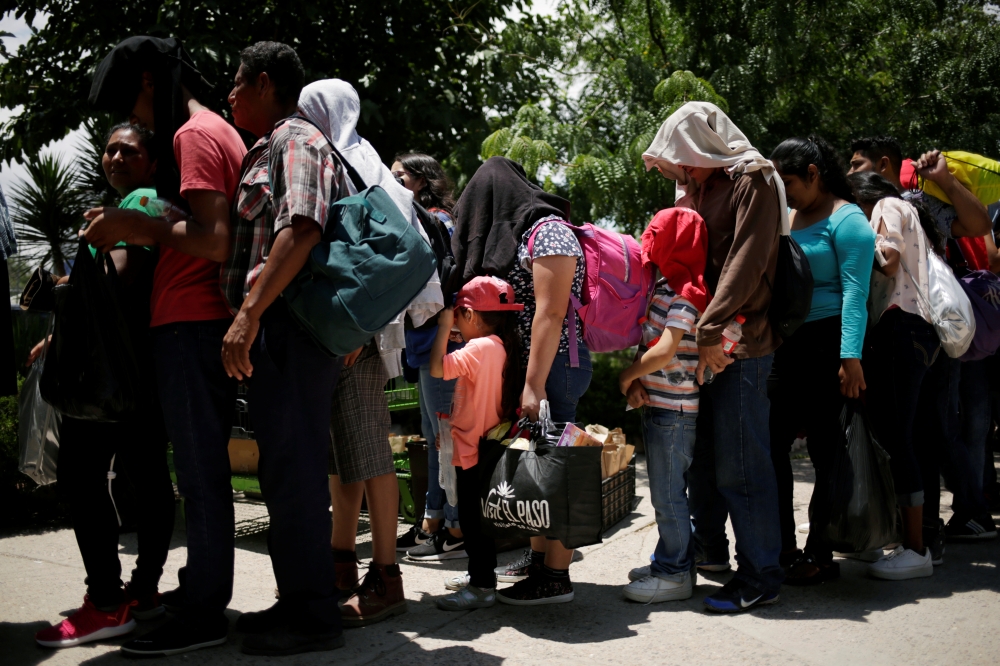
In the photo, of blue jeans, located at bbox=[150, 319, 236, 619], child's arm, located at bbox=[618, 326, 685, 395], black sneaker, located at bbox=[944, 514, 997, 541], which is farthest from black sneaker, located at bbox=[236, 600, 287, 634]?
black sneaker, located at bbox=[944, 514, 997, 541]

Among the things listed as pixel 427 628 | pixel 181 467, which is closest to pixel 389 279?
pixel 181 467

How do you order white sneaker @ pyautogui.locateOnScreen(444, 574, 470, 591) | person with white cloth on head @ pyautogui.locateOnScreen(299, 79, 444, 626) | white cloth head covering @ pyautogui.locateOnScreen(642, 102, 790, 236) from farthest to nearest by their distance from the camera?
white sneaker @ pyautogui.locateOnScreen(444, 574, 470, 591)
white cloth head covering @ pyautogui.locateOnScreen(642, 102, 790, 236)
person with white cloth on head @ pyautogui.locateOnScreen(299, 79, 444, 626)

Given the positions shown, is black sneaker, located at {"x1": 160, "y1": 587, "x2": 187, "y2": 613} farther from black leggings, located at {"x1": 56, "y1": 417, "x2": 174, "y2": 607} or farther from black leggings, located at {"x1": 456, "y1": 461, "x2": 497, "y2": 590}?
black leggings, located at {"x1": 456, "y1": 461, "x2": 497, "y2": 590}

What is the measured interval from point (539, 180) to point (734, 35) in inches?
87.6

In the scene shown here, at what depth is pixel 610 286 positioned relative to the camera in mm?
3660

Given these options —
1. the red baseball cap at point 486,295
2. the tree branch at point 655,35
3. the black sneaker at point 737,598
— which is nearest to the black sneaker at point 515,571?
the black sneaker at point 737,598

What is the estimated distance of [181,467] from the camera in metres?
3.05

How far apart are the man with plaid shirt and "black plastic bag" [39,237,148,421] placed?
42 cm

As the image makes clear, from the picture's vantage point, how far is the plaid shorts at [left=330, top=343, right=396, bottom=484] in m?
3.47

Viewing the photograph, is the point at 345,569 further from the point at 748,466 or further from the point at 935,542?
the point at 935,542

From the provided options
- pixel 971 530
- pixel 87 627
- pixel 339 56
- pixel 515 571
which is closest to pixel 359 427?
pixel 515 571

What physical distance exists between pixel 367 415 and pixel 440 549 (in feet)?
4.25

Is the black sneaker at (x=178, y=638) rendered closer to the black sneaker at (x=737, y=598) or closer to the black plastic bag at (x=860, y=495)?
the black sneaker at (x=737, y=598)

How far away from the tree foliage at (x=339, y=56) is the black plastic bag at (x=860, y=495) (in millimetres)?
4535
